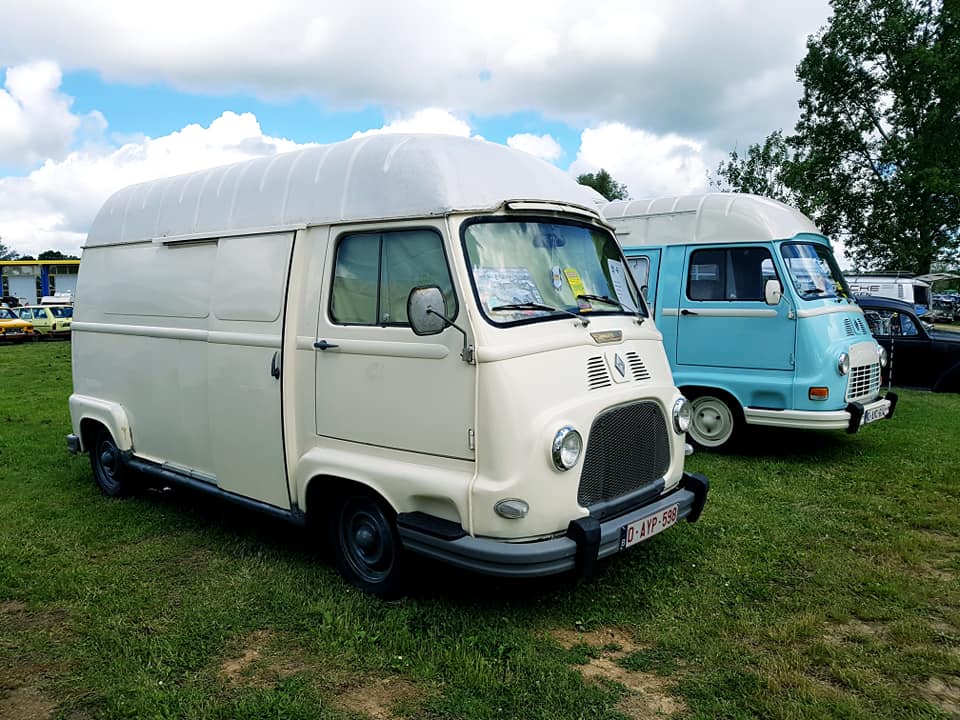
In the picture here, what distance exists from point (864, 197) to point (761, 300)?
26.8m

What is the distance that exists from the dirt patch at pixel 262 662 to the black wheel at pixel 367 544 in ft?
2.27

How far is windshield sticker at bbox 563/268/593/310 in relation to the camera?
479 cm

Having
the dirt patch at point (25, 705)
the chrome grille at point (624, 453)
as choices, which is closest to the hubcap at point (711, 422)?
the chrome grille at point (624, 453)

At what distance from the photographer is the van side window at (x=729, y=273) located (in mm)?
8305

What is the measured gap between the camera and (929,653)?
404 cm

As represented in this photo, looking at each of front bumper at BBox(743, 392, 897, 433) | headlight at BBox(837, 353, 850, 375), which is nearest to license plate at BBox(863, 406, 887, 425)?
front bumper at BBox(743, 392, 897, 433)

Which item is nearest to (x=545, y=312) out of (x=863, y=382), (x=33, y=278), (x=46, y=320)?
(x=863, y=382)

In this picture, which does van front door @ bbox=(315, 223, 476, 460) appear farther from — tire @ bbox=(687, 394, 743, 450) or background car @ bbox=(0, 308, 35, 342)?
background car @ bbox=(0, 308, 35, 342)

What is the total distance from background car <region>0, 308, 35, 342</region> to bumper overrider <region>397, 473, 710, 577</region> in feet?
89.0

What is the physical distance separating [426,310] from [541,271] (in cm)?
93

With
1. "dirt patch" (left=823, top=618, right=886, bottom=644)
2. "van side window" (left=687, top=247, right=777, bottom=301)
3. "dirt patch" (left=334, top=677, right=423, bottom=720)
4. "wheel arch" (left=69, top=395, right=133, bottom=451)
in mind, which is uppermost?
"van side window" (left=687, top=247, right=777, bottom=301)

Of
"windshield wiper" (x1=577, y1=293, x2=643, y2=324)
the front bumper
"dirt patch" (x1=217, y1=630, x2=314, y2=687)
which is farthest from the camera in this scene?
the front bumper

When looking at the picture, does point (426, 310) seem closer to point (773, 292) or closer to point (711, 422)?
point (773, 292)

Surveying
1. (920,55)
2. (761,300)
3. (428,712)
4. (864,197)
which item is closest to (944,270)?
(864,197)
